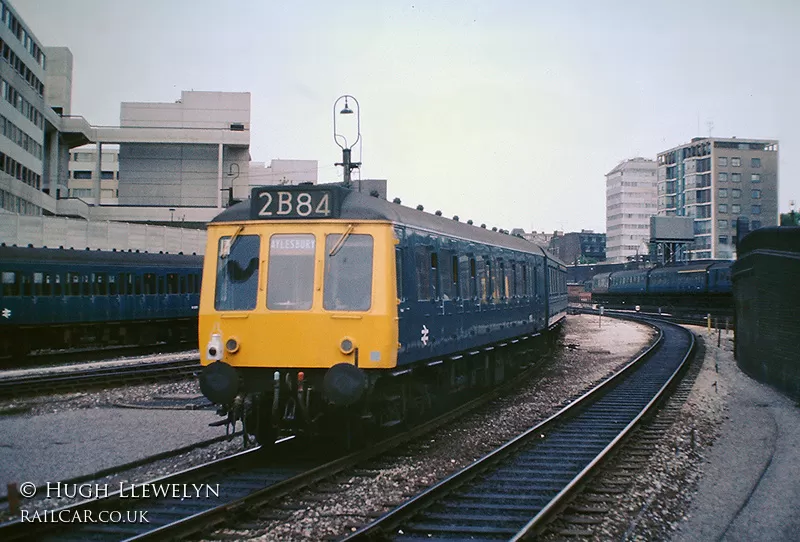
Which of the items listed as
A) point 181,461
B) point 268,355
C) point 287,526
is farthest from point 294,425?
point 287,526

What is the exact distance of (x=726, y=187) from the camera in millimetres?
109875

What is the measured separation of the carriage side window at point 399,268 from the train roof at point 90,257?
18.3m

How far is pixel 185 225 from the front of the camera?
61.8 meters

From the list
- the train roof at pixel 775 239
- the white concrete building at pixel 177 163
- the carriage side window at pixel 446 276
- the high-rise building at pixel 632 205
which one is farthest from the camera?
the high-rise building at pixel 632 205

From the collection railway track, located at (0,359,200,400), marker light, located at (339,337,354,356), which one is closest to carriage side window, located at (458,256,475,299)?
marker light, located at (339,337,354,356)

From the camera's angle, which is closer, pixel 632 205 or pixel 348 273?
pixel 348 273

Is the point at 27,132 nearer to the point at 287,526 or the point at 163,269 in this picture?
the point at 163,269

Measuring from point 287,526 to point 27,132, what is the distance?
2046 inches

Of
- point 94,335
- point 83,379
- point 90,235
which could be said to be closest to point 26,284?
point 94,335

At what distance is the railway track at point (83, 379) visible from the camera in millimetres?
17281

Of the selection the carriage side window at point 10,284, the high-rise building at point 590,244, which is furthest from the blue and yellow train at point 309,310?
the high-rise building at point 590,244

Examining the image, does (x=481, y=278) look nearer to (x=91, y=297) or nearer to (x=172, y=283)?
(x=91, y=297)

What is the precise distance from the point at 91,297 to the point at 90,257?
140 cm

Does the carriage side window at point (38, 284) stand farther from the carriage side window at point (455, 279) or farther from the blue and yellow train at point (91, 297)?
the carriage side window at point (455, 279)
